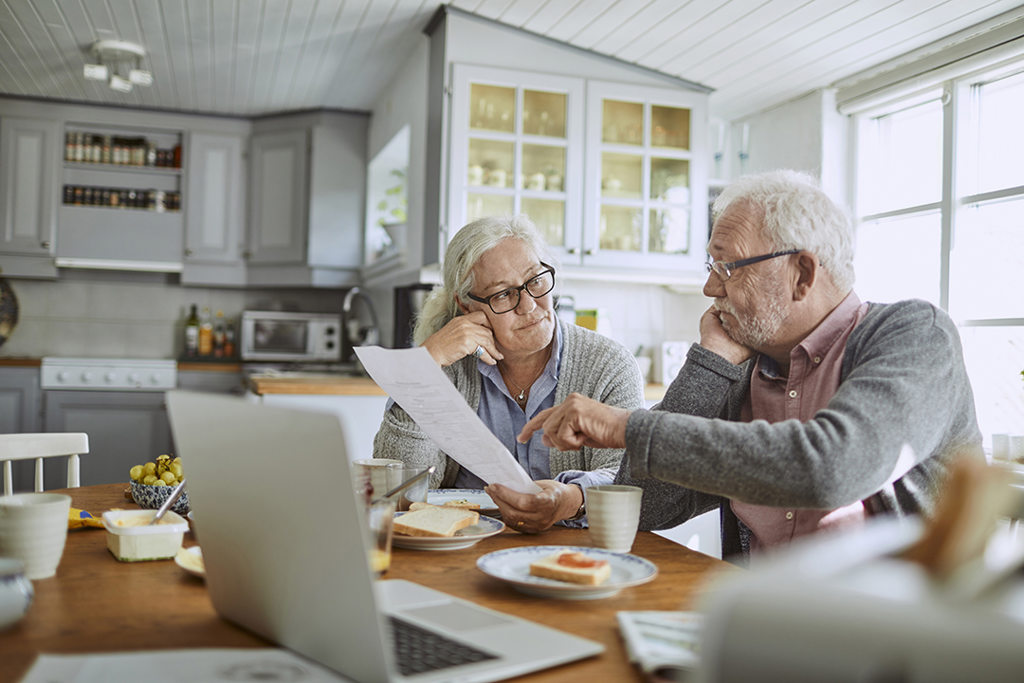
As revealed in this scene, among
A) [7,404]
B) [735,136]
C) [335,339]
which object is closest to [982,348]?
[735,136]

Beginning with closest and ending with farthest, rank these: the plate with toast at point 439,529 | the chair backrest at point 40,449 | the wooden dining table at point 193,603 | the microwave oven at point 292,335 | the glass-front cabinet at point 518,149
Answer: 1. the wooden dining table at point 193,603
2. the plate with toast at point 439,529
3. the chair backrest at point 40,449
4. the glass-front cabinet at point 518,149
5. the microwave oven at point 292,335

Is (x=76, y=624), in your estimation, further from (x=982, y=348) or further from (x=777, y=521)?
(x=982, y=348)

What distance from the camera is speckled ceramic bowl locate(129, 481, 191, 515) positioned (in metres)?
1.30

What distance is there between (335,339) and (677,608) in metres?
4.39

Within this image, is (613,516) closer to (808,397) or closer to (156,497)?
(808,397)

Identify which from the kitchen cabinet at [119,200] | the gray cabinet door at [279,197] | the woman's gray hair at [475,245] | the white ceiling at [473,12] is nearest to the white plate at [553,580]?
the woman's gray hair at [475,245]

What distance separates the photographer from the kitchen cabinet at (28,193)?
4691 millimetres

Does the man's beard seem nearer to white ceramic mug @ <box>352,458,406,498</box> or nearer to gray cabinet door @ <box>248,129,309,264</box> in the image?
white ceramic mug @ <box>352,458,406,498</box>

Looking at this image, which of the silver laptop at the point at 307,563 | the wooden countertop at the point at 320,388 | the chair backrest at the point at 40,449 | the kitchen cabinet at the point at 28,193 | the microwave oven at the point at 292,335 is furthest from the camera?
the microwave oven at the point at 292,335

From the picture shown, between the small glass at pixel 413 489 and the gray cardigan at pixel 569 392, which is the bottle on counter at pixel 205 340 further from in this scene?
the small glass at pixel 413 489

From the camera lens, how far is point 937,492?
124 cm

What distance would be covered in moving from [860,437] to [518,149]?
2643 millimetres

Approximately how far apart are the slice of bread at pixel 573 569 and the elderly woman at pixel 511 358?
2.41 feet

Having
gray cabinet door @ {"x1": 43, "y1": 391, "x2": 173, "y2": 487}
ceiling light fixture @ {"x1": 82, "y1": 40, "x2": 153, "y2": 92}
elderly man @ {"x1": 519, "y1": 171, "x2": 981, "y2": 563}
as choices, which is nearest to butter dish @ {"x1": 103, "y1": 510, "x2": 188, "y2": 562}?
elderly man @ {"x1": 519, "y1": 171, "x2": 981, "y2": 563}
